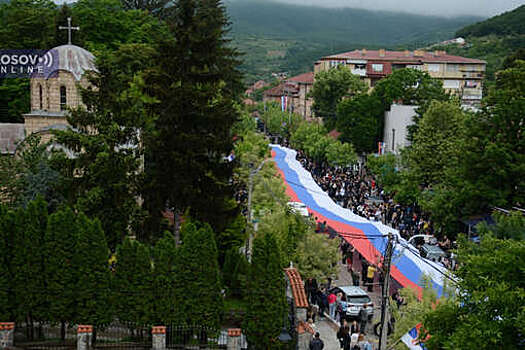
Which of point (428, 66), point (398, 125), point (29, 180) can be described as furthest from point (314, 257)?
point (428, 66)

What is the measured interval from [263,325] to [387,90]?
4906 centimetres

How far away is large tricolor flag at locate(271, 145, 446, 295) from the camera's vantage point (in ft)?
74.0

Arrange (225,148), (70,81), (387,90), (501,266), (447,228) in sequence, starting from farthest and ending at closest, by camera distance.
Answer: (387,90)
(447,228)
(70,81)
(225,148)
(501,266)

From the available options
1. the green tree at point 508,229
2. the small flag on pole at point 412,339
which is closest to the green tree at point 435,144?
the green tree at point 508,229

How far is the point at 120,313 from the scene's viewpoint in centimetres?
1772

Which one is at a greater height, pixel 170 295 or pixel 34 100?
pixel 34 100

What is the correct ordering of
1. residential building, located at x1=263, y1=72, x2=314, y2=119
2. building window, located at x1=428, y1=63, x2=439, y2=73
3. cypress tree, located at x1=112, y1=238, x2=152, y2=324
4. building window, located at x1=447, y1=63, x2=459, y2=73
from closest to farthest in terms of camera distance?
cypress tree, located at x1=112, y1=238, x2=152, y2=324 < building window, located at x1=428, y1=63, x2=439, y2=73 < building window, located at x1=447, y1=63, x2=459, y2=73 < residential building, located at x1=263, y1=72, x2=314, y2=119

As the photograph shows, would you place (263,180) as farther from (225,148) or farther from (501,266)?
(501,266)

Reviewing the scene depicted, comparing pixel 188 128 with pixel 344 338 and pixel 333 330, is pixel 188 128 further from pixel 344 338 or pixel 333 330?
pixel 344 338

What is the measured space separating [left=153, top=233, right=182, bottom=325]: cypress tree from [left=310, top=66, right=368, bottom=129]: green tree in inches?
2442

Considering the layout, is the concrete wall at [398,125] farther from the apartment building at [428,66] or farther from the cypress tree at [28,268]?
the cypress tree at [28,268]

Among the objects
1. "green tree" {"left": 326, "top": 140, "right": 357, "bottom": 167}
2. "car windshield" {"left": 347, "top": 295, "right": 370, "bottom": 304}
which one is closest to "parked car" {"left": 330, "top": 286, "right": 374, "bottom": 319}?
"car windshield" {"left": 347, "top": 295, "right": 370, "bottom": 304}

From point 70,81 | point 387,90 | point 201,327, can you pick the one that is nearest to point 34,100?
point 70,81

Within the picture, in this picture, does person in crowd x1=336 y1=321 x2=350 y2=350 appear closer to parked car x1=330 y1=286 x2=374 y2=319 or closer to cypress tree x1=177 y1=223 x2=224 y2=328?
parked car x1=330 y1=286 x2=374 y2=319
